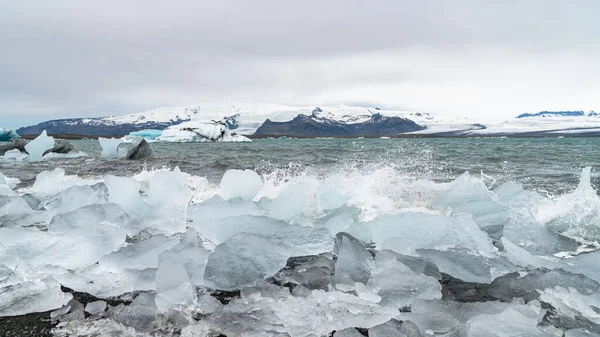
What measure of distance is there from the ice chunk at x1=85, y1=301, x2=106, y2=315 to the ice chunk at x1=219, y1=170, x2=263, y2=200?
2584 millimetres

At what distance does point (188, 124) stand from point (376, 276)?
6639cm

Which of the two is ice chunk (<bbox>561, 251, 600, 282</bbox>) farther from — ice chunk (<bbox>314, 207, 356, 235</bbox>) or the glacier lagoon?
ice chunk (<bbox>314, 207, 356, 235</bbox>)

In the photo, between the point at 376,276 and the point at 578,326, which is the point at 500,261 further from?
the point at 376,276

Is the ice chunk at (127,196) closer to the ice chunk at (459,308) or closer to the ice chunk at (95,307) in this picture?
the ice chunk at (95,307)

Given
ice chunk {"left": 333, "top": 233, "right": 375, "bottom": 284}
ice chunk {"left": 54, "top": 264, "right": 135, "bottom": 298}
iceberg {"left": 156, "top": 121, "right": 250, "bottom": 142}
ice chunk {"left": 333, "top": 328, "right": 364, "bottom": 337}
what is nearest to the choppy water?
ice chunk {"left": 333, "top": 233, "right": 375, "bottom": 284}

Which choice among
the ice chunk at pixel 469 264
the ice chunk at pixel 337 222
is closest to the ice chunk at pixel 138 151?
the ice chunk at pixel 337 222

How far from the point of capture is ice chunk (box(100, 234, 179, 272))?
2598 mm

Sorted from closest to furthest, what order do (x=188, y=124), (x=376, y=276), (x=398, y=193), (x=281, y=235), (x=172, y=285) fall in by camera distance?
(x=172, y=285), (x=376, y=276), (x=281, y=235), (x=398, y=193), (x=188, y=124)

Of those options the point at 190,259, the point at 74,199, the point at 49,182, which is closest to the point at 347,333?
the point at 190,259

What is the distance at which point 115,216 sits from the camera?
3.72 meters

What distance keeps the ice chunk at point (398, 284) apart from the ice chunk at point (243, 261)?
0.63 m

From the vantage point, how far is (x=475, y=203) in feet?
13.0

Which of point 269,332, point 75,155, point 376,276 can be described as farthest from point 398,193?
point 75,155

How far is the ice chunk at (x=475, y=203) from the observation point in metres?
3.63
